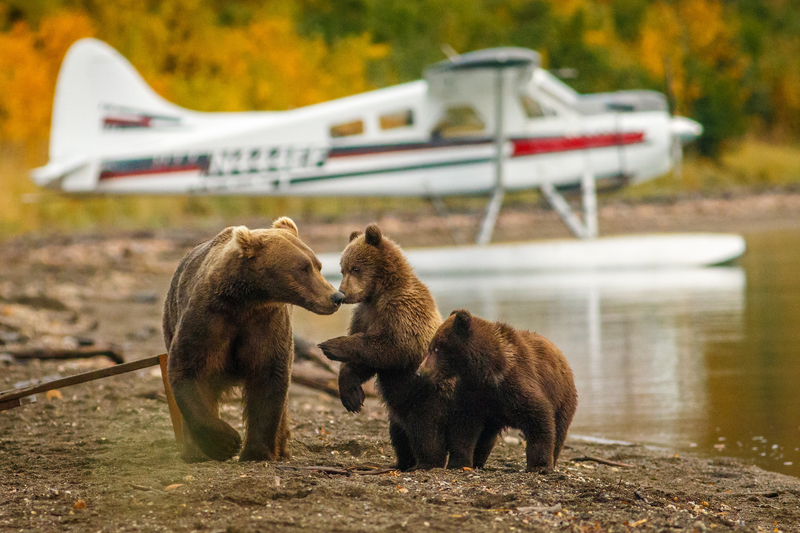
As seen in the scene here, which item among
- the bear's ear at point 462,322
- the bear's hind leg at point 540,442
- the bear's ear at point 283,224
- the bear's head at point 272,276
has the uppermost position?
the bear's ear at point 283,224

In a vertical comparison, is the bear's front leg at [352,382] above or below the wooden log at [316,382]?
above

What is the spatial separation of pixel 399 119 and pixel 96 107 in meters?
6.78

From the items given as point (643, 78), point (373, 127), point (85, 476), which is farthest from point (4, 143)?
point (85, 476)

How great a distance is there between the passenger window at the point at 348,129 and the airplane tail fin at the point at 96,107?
11.6 ft

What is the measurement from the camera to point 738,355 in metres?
8.25

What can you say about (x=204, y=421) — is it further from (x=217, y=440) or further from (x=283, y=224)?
(x=283, y=224)

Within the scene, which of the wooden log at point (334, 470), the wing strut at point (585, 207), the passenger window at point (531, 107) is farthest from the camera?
the passenger window at point (531, 107)

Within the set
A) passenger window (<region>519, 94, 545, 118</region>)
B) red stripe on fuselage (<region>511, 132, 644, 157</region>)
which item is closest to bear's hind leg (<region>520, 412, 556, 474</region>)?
red stripe on fuselage (<region>511, 132, 644, 157</region>)

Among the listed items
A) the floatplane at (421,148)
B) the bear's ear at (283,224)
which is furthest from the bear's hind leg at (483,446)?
the floatplane at (421,148)

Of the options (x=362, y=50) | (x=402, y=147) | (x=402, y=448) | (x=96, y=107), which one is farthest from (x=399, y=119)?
(x=362, y=50)

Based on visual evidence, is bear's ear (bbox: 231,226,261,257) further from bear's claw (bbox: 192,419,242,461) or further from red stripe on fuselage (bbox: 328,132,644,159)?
red stripe on fuselage (bbox: 328,132,644,159)

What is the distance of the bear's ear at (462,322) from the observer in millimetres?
4137

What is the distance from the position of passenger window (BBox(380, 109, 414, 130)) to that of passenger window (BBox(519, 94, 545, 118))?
2.30 m

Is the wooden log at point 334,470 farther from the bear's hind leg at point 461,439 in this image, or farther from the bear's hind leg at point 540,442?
the bear's hind leg at point 540,442
